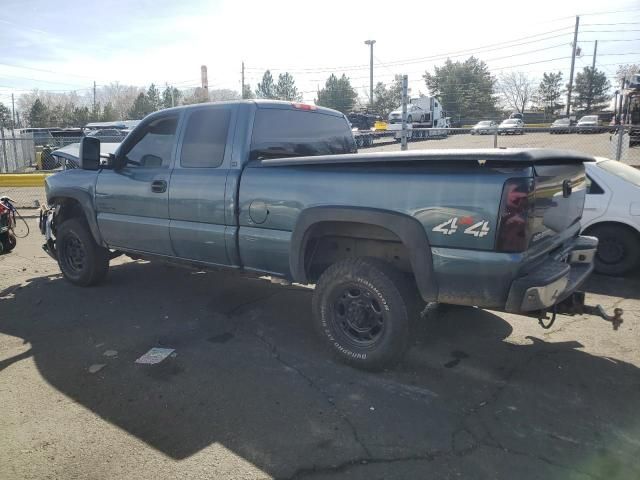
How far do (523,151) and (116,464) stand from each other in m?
2.94

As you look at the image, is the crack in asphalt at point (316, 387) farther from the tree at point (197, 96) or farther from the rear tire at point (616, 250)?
the tree at point (197, 96)

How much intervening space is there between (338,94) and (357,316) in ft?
212

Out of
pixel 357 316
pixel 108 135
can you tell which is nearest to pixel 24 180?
pixel 357 316

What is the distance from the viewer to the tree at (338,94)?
212 feet

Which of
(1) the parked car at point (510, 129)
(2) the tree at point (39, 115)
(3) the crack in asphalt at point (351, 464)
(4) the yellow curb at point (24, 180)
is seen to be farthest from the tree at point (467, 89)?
(3) the crack in asphalt at point (351, 464)

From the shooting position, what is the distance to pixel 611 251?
19.4 feet

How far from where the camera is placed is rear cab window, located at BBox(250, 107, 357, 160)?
4.33 m

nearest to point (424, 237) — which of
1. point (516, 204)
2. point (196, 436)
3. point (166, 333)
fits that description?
point (516, 204)

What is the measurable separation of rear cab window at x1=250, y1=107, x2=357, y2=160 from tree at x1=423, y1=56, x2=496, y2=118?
60838 mm

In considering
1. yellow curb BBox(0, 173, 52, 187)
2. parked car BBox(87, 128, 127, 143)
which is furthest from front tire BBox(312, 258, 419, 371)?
parked car BBox(87, 128, 127, 143)

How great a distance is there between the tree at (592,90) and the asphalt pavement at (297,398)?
71.0 metres

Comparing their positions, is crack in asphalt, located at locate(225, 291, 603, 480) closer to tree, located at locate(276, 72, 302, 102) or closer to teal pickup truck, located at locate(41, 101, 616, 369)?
teal pickup truck, located at locate(41, 101, 616, 369)

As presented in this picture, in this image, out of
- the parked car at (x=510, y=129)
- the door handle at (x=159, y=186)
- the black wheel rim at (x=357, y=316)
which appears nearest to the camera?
the black wheel rim at (x=357, y=316)

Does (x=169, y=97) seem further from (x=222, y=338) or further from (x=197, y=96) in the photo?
(x=222, y=338)
